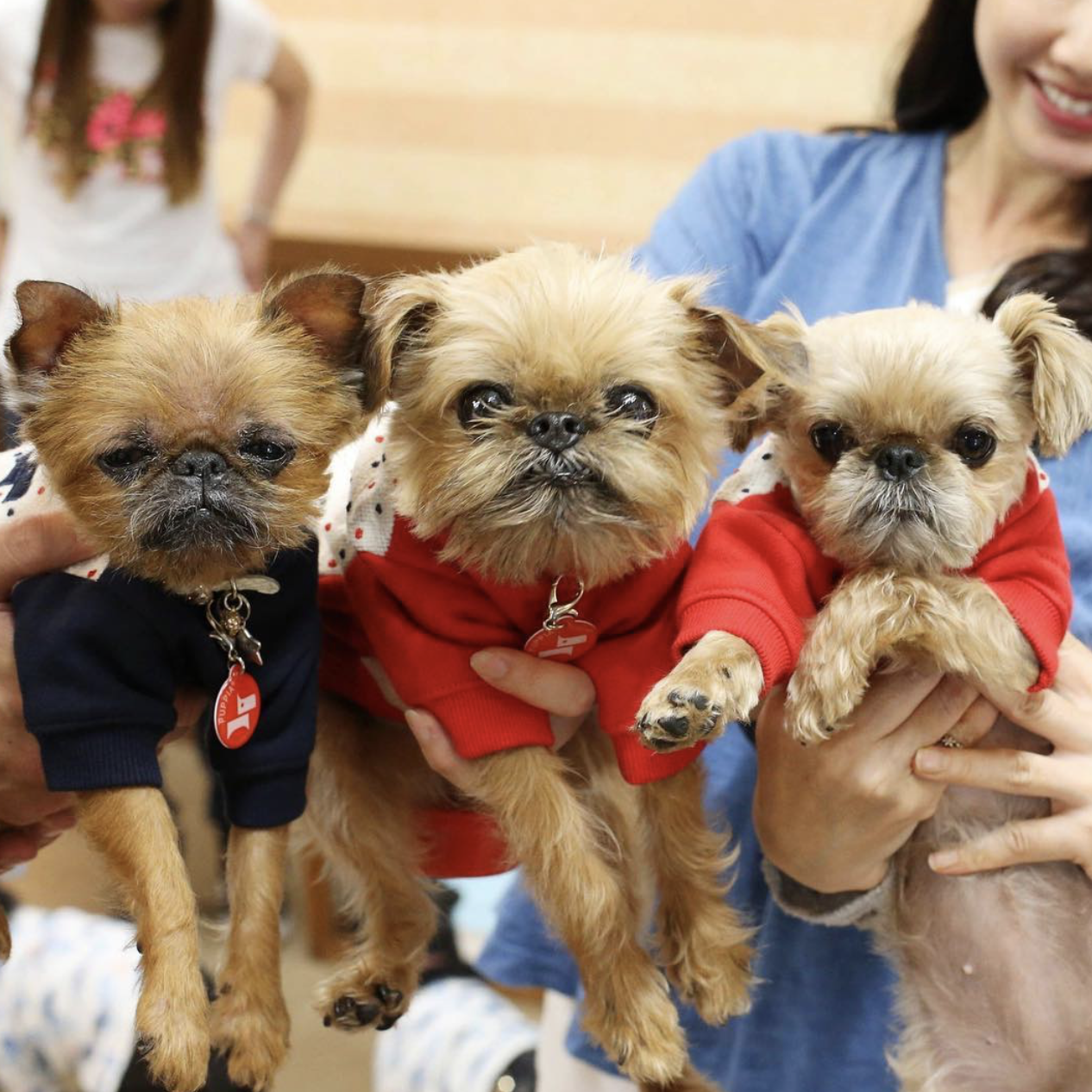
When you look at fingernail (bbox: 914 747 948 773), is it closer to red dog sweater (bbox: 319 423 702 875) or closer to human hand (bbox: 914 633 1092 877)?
human hand (bbox: 914 633 1092 877)

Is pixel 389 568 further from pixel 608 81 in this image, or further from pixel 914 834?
pixel 608 81

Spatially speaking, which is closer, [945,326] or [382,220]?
[945,326]

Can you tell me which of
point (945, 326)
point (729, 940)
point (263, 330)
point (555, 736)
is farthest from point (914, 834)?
point (263, 330)

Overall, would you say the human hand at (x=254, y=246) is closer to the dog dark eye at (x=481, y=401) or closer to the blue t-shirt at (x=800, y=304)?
the blue t-shirt at (x=800, y=304)

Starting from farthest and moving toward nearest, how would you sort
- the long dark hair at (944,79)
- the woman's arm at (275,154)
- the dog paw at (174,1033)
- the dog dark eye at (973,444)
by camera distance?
the woman's arm at (275,154) → the long dark hair at (944,79) → the dog dark eye at (973,444) → the dog paw at (174,1033)

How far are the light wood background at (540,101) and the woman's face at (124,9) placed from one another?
0.69 metres

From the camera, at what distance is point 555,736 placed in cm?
104

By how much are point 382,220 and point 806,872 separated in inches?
80.3

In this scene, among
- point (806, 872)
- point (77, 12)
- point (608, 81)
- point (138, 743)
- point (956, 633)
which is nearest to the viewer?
point (138, 743)

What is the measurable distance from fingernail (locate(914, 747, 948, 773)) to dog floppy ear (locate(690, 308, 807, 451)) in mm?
337

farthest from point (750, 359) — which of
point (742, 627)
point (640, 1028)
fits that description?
point (640, 1028)

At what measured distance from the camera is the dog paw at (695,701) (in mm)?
832

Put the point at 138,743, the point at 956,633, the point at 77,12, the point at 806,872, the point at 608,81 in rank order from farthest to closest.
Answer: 1. the point at 608,81
2. the point at 77,12
3. the point at 806,872
4. the point at 956,633
5. the point at 138,743

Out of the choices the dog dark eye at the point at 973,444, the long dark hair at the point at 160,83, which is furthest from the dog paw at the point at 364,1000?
the long dark hair at the point at 160,83
